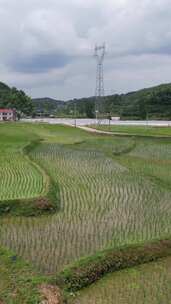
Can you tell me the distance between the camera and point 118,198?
1105 centimetres

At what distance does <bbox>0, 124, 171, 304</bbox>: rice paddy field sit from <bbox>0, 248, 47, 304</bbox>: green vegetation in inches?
13.3

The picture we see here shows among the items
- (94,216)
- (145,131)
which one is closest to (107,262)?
(94,216)

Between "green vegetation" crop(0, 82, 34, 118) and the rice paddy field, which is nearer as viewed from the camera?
the rice paddy field

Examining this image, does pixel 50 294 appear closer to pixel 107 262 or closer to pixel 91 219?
pixel 107 262

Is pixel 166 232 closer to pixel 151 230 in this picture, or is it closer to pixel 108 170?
pixel 151 230

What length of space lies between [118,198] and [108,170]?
4.48m

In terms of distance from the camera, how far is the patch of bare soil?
5.17 metres

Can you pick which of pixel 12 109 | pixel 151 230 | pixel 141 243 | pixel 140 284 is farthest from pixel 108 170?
pixel 12 109

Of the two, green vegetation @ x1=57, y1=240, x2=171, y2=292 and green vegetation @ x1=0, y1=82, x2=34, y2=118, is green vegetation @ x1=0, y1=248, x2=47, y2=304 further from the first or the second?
green vegetation @ x1=0, y1=82, x2=34, y2=118

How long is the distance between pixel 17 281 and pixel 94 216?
12.3 feet

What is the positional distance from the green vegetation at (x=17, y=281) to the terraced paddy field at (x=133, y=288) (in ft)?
2.03

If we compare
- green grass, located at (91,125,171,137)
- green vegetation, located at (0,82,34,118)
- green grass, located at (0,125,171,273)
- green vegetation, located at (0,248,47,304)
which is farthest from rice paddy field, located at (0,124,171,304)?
green vegetation, located at (0,82,34,118)

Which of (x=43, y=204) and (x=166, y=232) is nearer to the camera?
(x=166, y=232)

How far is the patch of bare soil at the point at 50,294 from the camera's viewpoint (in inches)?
204
